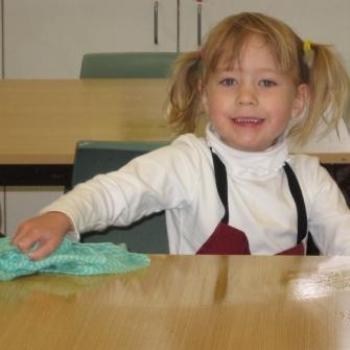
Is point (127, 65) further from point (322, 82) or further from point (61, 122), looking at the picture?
point (322, 82)

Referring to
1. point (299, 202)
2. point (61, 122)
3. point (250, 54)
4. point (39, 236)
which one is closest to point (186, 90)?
point (250, 54)

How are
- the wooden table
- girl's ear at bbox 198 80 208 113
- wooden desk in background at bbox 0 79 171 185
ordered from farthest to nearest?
wooden desk in background at bbox 0 79 171 185 < girl's ear at bbox 198 80 208 113 < the wooden table

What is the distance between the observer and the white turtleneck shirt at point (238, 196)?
151 cm

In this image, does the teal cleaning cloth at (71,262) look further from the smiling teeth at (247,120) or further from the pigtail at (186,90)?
the pigtail at (186,90)

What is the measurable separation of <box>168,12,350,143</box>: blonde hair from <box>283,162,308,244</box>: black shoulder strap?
165mm

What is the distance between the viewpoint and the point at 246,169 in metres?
1.61

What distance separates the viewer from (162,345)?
0.80 m

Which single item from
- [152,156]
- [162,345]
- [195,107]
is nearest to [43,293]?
[162,345]

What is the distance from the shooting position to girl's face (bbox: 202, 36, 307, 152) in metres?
1.59

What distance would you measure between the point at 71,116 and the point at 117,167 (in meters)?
0.65

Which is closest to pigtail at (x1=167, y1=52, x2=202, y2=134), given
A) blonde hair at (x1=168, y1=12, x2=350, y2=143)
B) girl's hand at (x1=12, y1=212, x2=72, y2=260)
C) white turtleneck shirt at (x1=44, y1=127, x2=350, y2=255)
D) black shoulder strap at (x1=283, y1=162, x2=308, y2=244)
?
blonde hair at (x1=168, y1=12, x2=350, y2=143)

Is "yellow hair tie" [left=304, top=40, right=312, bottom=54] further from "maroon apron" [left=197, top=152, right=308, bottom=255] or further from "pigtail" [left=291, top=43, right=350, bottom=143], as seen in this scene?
"maroon apron" [left=197, top=152, right=308, bottom=255]

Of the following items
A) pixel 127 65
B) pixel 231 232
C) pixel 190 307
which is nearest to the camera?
pixel 190 307

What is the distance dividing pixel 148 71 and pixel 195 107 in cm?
152
